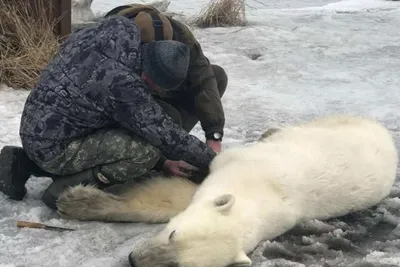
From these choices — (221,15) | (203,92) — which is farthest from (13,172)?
(221,15)

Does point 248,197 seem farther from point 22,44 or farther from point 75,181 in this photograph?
point 22,44

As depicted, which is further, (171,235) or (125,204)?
(125,204)

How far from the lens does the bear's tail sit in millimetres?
3449

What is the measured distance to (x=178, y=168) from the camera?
3836 mm

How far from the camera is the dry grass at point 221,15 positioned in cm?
900

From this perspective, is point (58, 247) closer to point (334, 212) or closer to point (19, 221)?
point (19, 221)

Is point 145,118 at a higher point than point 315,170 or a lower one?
higher

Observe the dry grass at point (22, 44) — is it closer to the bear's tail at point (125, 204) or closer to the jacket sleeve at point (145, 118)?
the bear's tail at point (125, 204)

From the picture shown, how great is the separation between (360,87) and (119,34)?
12.1ft

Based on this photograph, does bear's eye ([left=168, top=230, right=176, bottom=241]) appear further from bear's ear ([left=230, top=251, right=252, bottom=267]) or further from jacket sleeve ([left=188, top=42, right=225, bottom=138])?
jacket sleeve ([left=188, top=42, right=225, bottom=138])

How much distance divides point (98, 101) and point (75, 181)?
1.70 feet

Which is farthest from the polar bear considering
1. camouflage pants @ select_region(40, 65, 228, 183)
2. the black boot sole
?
the black boot sole

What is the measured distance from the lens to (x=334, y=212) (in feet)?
11.8

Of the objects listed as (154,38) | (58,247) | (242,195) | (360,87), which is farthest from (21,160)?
(360,87)
